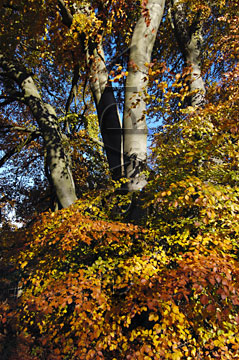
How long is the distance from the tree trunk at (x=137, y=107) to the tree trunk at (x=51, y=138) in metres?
1.71

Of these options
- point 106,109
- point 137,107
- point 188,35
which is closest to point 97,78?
point 106,109

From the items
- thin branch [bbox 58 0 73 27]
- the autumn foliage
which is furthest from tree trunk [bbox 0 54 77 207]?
thin branch [bbox 58 0 73 27]

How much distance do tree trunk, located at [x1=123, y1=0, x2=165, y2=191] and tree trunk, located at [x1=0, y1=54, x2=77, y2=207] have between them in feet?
5.61

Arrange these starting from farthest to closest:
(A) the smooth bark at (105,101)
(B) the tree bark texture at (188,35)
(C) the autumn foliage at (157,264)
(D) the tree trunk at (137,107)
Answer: (B) the tree bark texture at (188,35) < (A) the smooth bark at (105,101) < (D) the tree trunk at (137,107) < (C) the autumn foliage at (157,264)

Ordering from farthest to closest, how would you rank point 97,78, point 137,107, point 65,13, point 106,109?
point 97,78
point 106,109
point 65,13
point 137,107

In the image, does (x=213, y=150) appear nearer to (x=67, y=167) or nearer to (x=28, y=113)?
(x=67, y=167)

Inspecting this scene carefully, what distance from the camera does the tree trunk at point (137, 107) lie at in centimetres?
436

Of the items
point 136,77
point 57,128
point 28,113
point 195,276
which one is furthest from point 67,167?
point 28,113

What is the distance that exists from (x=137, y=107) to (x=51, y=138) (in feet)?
7.89

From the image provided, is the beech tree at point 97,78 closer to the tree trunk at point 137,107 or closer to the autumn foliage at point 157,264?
the tree trunk at point 137,107

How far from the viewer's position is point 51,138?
546 centimetres

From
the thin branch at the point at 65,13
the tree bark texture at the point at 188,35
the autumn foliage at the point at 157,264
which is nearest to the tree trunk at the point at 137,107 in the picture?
the autumn foliage at the point at 157,264

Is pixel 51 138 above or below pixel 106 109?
below

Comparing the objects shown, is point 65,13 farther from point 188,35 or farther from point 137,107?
point 188,35
